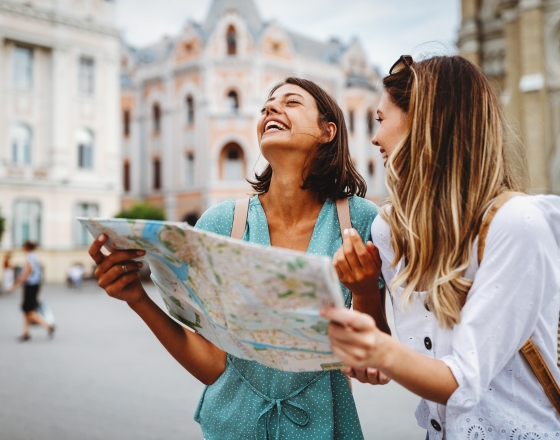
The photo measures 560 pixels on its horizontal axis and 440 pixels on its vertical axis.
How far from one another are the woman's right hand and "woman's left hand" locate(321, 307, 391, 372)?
29.1 inches

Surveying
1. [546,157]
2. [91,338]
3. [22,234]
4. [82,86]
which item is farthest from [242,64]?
[91,338]

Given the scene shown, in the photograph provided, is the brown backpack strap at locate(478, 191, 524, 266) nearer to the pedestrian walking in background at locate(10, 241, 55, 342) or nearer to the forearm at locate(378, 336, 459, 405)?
the forearm at locate(378, 336, 459, 405)

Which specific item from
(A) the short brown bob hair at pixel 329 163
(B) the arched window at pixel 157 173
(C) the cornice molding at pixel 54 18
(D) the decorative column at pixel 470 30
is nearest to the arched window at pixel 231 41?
(C) the cornice molding at pixel 54 18

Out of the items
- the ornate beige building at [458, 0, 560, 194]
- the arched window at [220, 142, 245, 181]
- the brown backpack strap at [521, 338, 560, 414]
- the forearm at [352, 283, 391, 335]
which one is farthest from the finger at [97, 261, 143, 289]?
the arched window at [220, 142, 245, 181]

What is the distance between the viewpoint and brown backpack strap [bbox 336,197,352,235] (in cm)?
215

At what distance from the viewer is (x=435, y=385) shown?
1.30 metres

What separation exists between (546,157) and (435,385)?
2204cm

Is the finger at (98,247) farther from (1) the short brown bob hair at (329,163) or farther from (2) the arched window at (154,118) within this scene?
(2) the arched window at (154,118)

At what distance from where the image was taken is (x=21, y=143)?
84.4 ft

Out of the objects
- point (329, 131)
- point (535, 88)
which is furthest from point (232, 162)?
point (329, 131)

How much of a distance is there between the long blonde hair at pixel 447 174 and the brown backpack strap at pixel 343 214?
52 centimetres

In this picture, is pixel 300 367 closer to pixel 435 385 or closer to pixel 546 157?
pixel 435 385

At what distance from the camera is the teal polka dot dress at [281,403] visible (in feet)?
6.31

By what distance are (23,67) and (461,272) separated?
94.4 ft
